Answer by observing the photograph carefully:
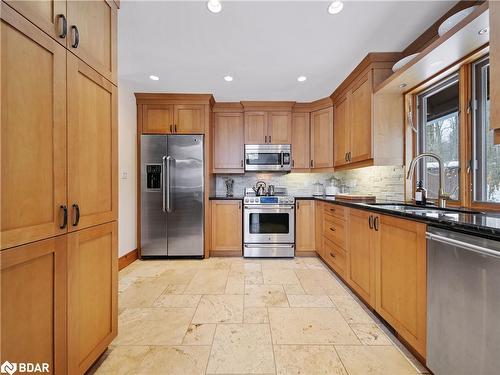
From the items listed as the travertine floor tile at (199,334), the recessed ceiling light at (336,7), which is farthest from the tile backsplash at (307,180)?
the travertine floor tile at (199,334)

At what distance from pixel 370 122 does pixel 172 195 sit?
8.98 ft

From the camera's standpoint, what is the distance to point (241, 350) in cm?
146

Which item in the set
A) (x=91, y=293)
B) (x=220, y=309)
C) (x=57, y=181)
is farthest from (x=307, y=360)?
(x=57, y=181)

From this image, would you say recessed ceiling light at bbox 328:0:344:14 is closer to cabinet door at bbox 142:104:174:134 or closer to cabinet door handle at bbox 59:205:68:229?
cabinet door handle at bbox 59:205:68:229

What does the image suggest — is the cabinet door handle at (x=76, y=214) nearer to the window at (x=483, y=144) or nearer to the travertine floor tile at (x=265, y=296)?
the travertine floor tile at (x=265, y=296)

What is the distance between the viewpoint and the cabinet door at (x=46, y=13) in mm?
863

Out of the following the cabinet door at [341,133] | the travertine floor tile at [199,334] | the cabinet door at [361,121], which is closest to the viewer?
the travertine floor tile at [199,334]

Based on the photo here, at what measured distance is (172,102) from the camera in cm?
335

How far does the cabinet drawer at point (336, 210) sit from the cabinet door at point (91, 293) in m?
2.13

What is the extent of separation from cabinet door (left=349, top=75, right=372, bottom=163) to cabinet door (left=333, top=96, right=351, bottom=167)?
131 mm

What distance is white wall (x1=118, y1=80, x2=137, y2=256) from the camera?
2.92 m

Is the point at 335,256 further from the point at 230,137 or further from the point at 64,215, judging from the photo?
the point at 64,215

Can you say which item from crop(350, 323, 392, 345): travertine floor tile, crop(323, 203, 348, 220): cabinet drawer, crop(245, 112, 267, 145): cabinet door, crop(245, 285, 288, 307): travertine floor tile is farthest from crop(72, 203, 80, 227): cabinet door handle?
crop(245, 112, 267, 145): cabinet door

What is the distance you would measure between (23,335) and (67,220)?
463 mm
